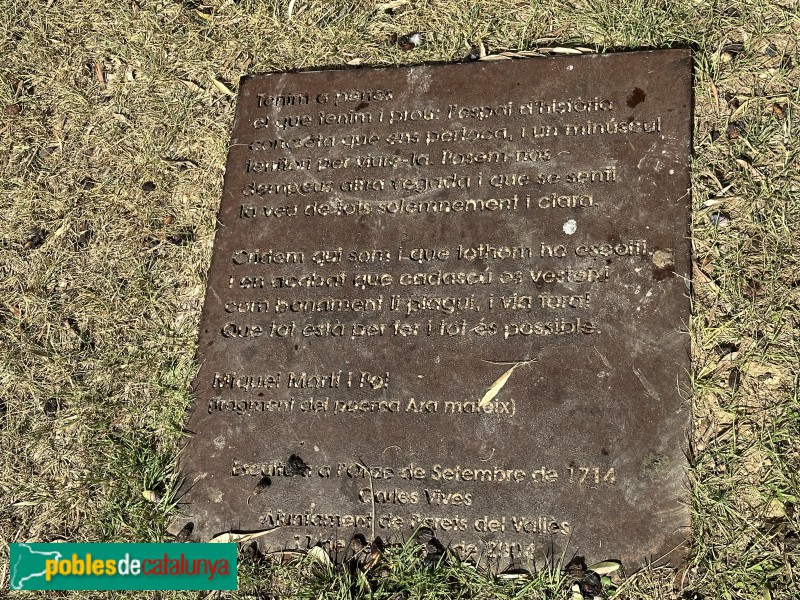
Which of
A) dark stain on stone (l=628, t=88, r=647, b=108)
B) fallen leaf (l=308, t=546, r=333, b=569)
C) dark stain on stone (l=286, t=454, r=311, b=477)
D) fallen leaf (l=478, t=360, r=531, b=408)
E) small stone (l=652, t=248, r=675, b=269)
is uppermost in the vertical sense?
dark stain on stone (l=628, t=88, r=647, b=108)

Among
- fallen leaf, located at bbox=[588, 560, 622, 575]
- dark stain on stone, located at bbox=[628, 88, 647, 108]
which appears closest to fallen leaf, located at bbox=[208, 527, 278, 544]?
fallen leaf, located at bbox=[588, 560, 622, 575]

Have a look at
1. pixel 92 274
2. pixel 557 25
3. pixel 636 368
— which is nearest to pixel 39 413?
pixel 92 274

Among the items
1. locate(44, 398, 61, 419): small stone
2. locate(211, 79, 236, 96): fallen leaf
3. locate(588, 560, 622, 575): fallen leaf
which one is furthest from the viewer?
locate(211, 79, 236, 96): fallen leaf

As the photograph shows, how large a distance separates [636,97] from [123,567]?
8.79ft

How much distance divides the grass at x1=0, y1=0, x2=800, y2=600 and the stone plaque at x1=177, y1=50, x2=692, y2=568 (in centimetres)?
17

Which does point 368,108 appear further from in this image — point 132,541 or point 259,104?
point 132,541

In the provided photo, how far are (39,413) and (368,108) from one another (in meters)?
1.92

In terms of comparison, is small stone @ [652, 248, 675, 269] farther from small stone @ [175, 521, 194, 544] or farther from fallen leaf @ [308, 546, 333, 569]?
small stone @ [175, 521, 194, 544]

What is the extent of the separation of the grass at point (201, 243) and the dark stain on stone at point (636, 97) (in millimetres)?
286

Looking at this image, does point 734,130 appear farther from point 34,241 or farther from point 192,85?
point 34,241

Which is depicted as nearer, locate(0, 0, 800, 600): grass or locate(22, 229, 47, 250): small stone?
locate(0, 0, 800, 600): grass

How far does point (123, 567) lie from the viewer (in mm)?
2426

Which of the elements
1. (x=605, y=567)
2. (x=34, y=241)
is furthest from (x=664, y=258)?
(x=34, y=241)

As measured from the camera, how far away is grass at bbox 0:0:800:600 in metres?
2.25
